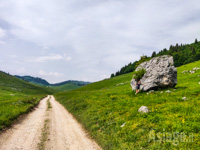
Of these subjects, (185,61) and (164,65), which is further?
(185,61)

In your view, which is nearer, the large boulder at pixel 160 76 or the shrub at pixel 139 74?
the large boulder at pixel 160 76

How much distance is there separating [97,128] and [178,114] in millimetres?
7926

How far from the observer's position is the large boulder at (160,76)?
2150cm

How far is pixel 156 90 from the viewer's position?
22.3 meters

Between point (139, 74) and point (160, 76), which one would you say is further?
point (139, 74)

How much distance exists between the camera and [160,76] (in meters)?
21.7

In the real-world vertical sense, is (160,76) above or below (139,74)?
below

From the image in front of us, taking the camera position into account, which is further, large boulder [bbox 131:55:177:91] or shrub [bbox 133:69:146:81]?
shrub [bbox 133:69:146:81]

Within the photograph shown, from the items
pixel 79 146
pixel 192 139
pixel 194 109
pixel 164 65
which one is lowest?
pixel 79 146

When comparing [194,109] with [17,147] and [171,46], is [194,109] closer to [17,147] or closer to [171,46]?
[17,147]

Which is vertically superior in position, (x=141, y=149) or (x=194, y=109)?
(x=194, y=109)

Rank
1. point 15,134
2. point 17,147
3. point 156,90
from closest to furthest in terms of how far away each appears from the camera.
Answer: point 17,147 → point 15,134 → point 156,90

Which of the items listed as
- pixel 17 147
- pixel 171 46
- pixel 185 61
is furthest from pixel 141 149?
pixel 171 46

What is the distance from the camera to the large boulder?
70.5 ft
